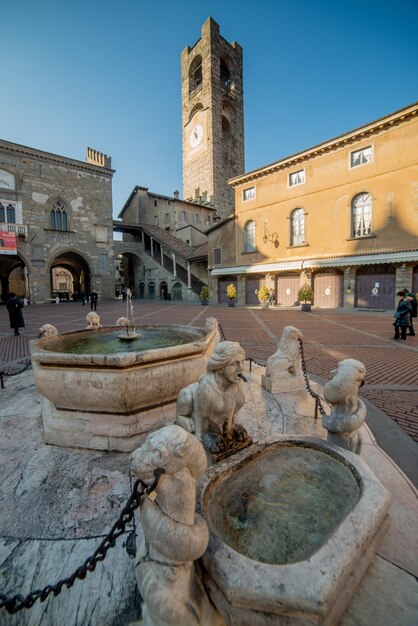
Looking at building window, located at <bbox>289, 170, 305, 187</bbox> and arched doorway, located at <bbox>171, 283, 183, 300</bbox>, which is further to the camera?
arched doorway, located at <bbox>171, 283, 183, 300</bbox>

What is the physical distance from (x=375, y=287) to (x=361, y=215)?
494 cm

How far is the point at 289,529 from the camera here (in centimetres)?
161

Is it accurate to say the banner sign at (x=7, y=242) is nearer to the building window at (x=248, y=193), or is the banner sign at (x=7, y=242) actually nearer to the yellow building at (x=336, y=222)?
the yellow building at (x=336, y=222)

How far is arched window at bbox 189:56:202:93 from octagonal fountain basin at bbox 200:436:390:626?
5434 centimetres

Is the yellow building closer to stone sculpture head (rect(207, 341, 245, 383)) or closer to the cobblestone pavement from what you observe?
the cobblestone pavement

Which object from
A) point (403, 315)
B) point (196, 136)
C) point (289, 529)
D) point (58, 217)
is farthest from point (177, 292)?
point (289, 529)

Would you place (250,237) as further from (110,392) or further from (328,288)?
(110,392)

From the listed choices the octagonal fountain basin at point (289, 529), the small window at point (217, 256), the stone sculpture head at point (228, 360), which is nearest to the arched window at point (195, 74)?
the small window at point (217, 256)

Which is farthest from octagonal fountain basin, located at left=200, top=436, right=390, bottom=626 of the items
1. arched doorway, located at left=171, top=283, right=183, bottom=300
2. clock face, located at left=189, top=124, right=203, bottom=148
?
clock face, located at left=189, top=124, right=203, bottom=148

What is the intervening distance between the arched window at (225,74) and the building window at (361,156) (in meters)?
35.4

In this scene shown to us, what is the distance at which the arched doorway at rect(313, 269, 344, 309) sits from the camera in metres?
19.5

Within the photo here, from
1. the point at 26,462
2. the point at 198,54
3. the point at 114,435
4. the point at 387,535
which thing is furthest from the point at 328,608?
the point at 198,54

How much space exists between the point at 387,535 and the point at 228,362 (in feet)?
4.86

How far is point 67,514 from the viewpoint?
80.8 inches
